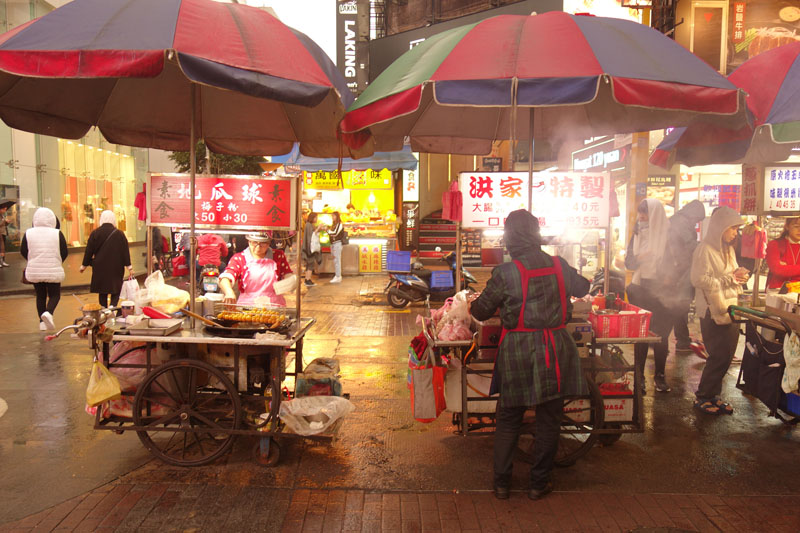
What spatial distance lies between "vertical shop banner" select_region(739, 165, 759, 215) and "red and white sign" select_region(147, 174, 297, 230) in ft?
17.4

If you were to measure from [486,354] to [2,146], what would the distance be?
51.4ft

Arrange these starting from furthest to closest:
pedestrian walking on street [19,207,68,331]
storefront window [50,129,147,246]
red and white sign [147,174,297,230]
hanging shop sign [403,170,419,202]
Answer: hanging shop sign [403,170,419,202]
storefront window [50,129,147,246]
pedestrian walking on street [19,207,68,331]
red and white sign [147,174,297,230]

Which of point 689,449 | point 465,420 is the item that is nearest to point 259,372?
point 465,420

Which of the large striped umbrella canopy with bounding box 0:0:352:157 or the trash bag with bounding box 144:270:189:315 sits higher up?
the large striped umbrella canopy with bounding box 0:0:352:157

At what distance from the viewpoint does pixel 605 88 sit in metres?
5.04

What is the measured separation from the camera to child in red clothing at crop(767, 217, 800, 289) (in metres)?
6.16

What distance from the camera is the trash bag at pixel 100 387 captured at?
4.26m

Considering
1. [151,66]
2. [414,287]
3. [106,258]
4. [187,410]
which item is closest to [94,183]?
[106,258]

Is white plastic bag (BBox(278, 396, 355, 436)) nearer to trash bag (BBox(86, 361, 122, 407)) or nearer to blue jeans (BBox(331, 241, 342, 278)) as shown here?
trash bag (BBox(86, 361, 122, 407))

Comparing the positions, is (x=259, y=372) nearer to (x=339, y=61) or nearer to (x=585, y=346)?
(x=585, y=346)

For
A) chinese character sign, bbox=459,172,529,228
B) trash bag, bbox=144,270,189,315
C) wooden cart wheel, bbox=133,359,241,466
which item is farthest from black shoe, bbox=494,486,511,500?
trash bag, bbox=144,270,189,315

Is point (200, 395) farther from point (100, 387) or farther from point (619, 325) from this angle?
point (619, 325)

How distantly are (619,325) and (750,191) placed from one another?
10.7 feet

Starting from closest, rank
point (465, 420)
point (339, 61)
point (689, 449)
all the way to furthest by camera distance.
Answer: point (465, 420)
point (689, 449)
point (339, 61)
